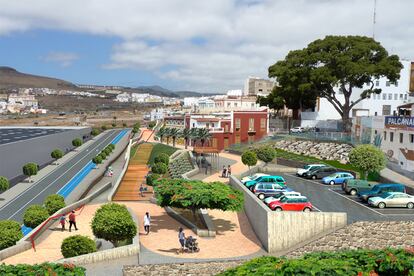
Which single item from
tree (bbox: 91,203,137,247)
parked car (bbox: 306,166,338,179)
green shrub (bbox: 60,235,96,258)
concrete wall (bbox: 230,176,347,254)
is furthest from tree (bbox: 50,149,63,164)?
concrete wall (bbox: 230,176,347,254)

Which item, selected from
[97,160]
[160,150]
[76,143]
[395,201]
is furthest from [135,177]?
[76,143]

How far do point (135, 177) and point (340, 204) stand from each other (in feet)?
97.2

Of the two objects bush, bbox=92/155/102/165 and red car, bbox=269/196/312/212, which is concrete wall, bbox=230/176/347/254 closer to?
red car, bbox=269/196/312/212

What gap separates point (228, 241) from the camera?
1149 inches

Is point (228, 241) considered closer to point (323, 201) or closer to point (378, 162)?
point (323, 201)

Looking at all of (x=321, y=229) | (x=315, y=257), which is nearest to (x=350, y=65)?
(x=321, y=229)

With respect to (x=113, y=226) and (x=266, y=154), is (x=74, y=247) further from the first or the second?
(x=266, y=154)

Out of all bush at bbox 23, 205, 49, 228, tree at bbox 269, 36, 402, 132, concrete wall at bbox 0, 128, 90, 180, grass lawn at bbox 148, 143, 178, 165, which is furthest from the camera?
grass lawn at bbox 148, 143, 178, 165

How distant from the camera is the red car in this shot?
31219mm

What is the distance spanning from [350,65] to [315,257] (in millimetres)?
51653

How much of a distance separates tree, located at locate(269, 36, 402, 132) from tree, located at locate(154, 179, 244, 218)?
38.6 meters

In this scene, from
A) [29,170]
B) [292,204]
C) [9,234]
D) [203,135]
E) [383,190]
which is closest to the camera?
[9,234]

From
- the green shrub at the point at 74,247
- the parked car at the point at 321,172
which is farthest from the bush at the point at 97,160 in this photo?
the green shrub at the point at 74,247

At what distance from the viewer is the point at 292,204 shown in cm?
3148
